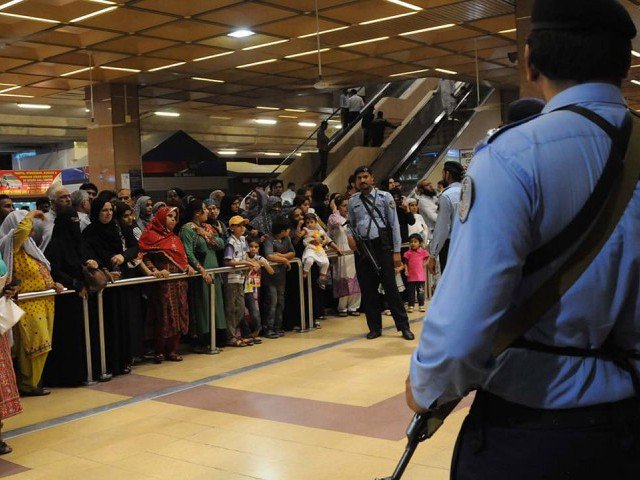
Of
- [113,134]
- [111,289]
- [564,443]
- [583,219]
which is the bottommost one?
[111,289]

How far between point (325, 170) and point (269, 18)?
771cm

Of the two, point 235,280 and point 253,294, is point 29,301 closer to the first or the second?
point 235,280

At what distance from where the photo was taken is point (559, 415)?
120 cm

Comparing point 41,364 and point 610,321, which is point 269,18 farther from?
point 610,321

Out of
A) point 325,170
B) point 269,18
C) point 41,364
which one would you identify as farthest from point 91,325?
point 325,170

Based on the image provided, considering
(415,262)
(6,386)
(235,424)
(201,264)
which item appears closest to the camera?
(6,386)

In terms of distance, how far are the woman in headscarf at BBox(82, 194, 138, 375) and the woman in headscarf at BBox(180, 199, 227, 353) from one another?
79 cm

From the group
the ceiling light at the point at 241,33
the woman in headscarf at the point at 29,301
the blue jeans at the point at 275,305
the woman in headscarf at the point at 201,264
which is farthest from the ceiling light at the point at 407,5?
the woman in headscarf at the point at 29,301

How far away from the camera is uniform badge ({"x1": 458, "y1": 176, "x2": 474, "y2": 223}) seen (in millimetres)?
1177

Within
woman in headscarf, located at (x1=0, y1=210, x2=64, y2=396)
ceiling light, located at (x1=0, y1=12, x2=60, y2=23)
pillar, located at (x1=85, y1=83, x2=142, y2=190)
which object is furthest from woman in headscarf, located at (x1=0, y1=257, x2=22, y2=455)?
pillar, located at (x1=85, y1=83, x2=142, y2=190)

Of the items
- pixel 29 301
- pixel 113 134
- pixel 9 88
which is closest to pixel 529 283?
pixel 29 301

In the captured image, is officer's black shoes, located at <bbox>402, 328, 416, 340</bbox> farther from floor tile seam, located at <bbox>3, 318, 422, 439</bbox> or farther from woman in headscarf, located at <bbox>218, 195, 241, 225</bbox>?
woman in headscarf, located at <bbox>218, 195, 241, 225</bbox>

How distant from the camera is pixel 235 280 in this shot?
23.8 feet

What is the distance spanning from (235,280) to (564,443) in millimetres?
6202
